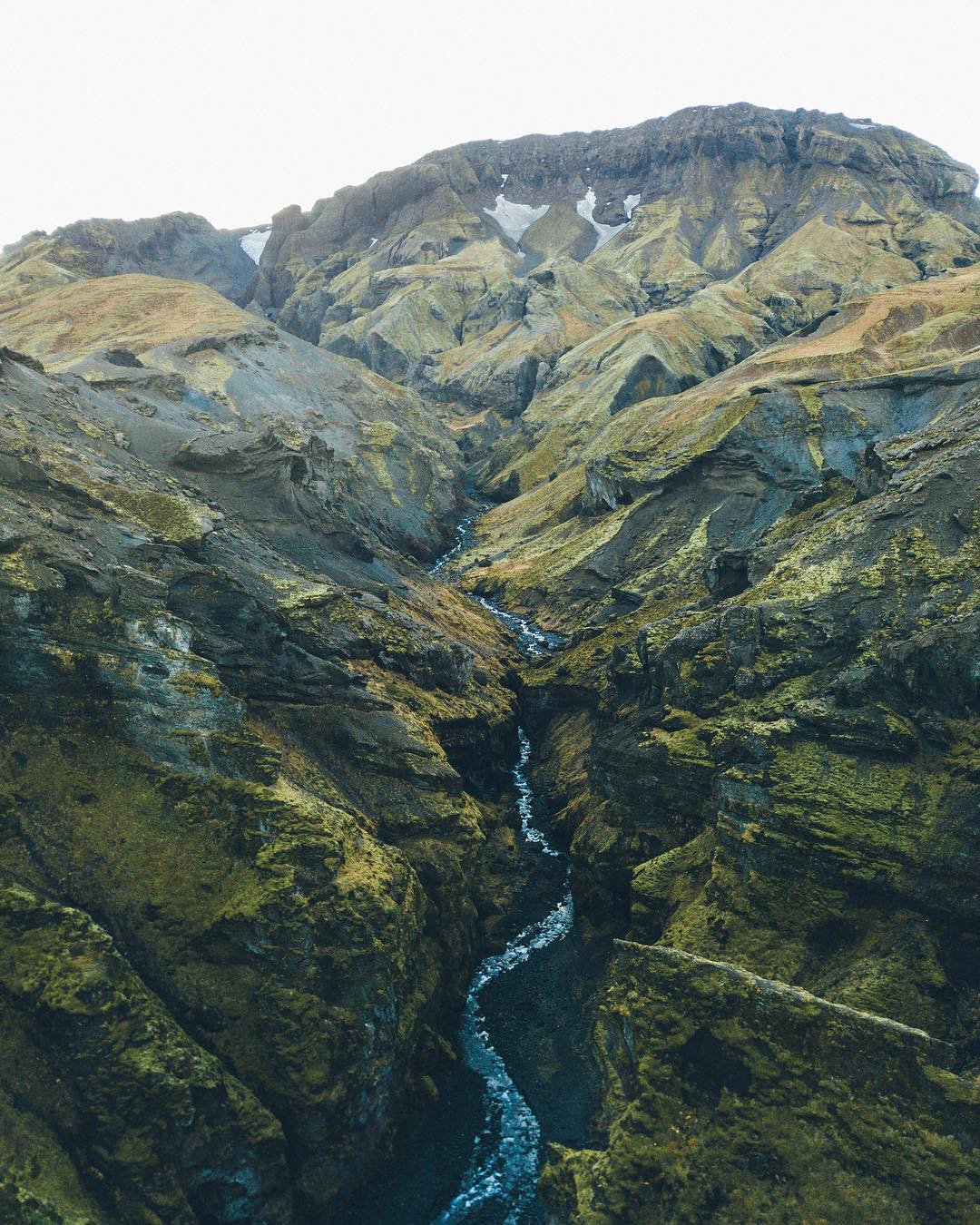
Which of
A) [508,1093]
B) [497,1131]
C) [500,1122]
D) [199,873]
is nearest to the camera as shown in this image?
[199,873]

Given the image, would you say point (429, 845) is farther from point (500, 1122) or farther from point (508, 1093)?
point (500, 1122)

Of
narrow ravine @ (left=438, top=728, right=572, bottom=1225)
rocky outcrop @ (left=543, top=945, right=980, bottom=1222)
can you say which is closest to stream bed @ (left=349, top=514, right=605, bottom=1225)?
narrow ravine @ (left=438, top=728, right=572, bottom=1225)

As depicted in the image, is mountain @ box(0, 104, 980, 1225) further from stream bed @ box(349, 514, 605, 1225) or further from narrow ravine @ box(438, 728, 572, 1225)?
narrow ravine @ box(438, 728, 572, 1225)

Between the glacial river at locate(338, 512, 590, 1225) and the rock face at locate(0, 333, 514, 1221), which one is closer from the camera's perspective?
the rock face at locate(0, 333, 514, 1221)

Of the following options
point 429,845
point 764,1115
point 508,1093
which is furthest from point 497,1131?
point 429,845

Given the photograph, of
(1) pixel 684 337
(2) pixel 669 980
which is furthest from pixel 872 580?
(1) pixel 684 337

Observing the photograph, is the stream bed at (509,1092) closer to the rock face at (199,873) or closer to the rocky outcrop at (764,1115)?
the rock face at (199,873)

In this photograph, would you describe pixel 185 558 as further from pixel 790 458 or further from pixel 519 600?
pixel 790 458

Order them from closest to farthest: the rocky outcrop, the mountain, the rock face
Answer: the rocky outcrop
the mountain
the rock face

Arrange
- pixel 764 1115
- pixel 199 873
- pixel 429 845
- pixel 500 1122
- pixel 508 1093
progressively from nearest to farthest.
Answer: pixel 764 1115, pixel 199 873, pixel 500 1122, pixel 508 1093, pixel 429 845
